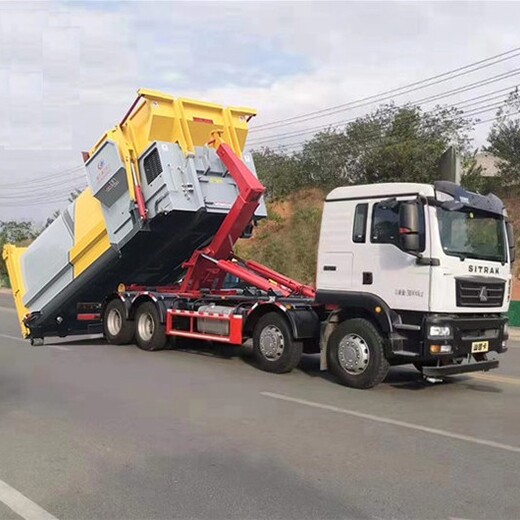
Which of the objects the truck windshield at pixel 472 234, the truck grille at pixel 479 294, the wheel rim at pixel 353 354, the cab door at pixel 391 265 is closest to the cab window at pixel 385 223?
the cab door at pixel 391 265

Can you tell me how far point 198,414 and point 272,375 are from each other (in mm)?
2628

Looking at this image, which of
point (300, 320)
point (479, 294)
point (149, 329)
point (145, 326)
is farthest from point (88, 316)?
point (479, 294)

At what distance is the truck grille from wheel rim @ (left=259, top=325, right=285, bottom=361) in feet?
8.72

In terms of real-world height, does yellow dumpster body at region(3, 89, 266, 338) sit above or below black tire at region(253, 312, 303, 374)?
above

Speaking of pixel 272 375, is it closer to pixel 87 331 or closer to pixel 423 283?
pixel 423 283

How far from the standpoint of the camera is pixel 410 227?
772 centimetres

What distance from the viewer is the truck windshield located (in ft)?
26.2

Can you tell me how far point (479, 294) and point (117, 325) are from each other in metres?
7.21

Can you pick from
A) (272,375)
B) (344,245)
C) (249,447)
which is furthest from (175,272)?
(249,447)

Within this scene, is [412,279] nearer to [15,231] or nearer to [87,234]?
[87,234]

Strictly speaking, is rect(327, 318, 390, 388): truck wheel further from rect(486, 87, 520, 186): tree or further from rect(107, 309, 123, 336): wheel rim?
rect(486, 87, 520, 186): tree

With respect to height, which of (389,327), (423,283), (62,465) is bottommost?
(62,465)

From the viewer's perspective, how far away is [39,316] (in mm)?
12711

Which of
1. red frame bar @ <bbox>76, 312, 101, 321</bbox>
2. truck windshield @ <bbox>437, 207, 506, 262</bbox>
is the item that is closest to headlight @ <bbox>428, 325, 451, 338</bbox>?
truck windshield @ <bbox>437, 207, 506, 262</bbox>
